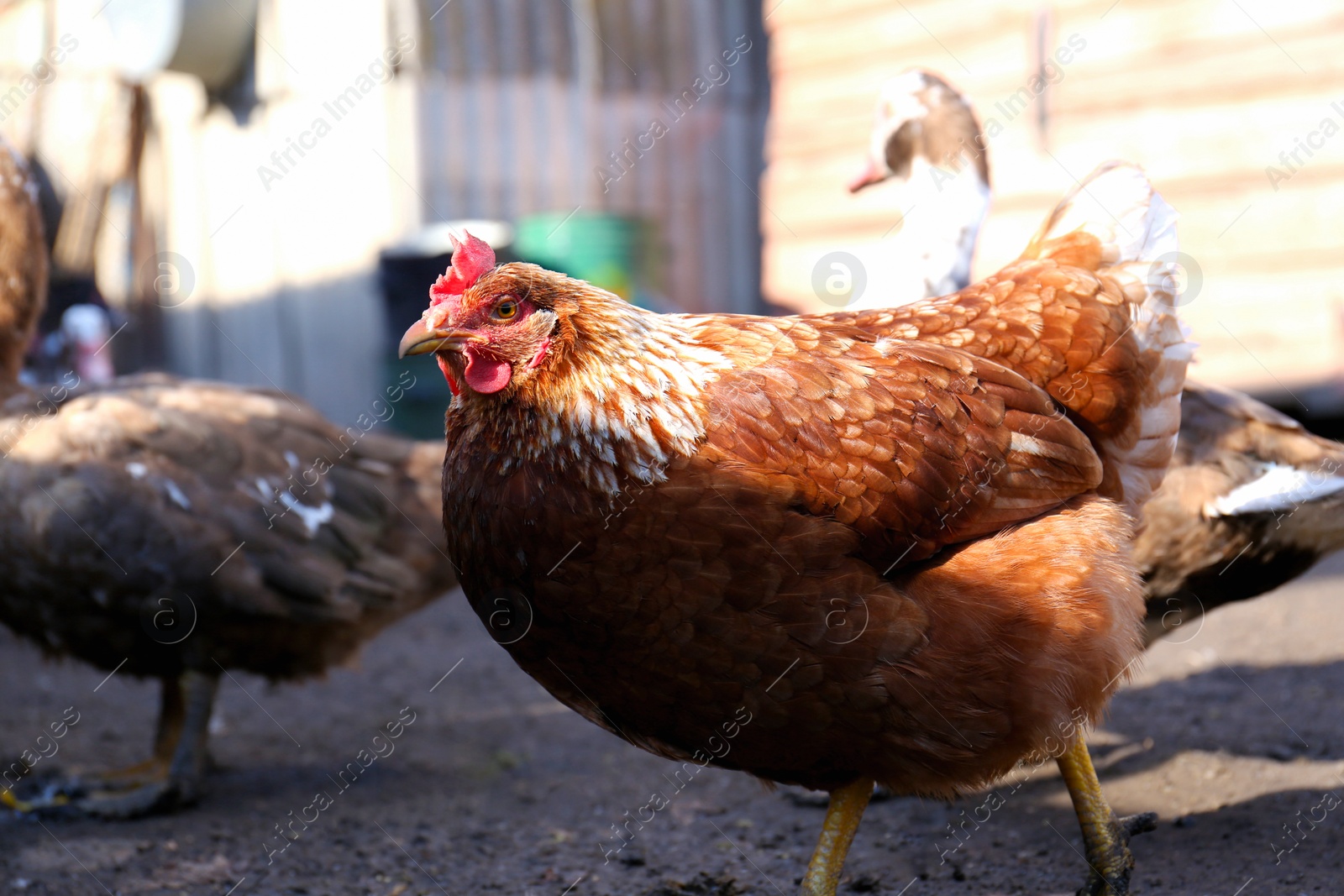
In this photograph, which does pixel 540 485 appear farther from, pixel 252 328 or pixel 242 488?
pixel 252 328

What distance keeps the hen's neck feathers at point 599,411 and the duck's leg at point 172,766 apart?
1.98 m

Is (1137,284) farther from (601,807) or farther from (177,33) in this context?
(177,33)

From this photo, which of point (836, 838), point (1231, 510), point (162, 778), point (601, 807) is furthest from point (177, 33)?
point (836, 838)

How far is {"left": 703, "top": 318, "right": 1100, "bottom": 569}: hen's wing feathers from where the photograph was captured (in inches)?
91.0

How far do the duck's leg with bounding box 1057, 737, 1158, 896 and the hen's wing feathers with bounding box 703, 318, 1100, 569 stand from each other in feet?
2.17

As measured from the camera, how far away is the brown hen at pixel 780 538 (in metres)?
2.20

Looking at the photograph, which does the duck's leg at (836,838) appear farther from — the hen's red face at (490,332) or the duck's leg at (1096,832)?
the hen's red face at (490,332)

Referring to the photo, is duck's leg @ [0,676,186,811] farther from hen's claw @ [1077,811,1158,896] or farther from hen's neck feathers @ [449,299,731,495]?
hen's claw @ [1077,811,1158,896]

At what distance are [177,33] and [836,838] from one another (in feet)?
25.9

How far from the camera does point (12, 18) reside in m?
10.3

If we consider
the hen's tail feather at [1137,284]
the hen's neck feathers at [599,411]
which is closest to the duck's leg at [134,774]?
the hen's neck feathers at [599,411]

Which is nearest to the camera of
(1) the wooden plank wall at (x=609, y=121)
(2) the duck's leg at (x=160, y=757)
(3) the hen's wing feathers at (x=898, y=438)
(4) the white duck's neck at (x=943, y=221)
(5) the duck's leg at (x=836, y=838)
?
(3) the hen's wing feathers at (x=898, y=438)

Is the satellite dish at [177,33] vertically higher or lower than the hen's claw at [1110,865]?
higher

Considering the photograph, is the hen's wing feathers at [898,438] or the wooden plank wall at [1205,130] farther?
the wooden plank wall at [1205,130]
